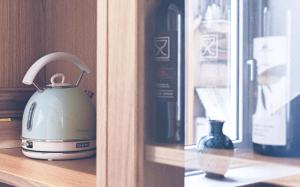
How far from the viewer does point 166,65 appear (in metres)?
0.73

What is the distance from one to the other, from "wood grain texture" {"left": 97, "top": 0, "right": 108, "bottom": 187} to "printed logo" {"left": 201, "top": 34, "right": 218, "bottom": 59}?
0.16 metres

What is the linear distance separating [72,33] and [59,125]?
0.33 m

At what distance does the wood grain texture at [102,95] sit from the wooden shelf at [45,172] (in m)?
0.07

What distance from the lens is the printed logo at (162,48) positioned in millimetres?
729

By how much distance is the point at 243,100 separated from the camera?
0.64m

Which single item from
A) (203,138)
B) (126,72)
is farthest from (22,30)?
(203,138)

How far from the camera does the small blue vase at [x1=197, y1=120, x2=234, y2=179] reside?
64cm

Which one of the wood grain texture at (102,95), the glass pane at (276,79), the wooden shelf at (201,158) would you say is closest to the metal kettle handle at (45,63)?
the wood grain texture at (102,95)

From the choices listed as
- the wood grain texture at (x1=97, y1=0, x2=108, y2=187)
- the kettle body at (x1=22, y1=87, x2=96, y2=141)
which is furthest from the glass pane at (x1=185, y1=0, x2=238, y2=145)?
the kettle body at (x1=22, y1=87, x2=96, y2=141)

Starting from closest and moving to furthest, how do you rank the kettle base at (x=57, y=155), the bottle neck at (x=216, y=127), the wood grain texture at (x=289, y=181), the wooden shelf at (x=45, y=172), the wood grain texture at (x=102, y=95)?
1. the wood grain texture at (x=289, y=181)
2. the bottle neck at (x=216, y=127)
3. the wood grain texture at (x=102, y=95)
4. the wooden shelf at (x=45, y=172)
5. the kettle base at (x=57, y=155)

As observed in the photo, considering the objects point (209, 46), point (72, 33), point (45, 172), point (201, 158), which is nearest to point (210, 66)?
point (209, 46)

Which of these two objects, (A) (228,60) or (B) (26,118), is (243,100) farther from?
(B) (26,118)

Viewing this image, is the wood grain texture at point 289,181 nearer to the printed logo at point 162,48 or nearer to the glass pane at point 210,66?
the glass pane at point 210,66

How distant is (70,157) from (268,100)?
0.60 meters
